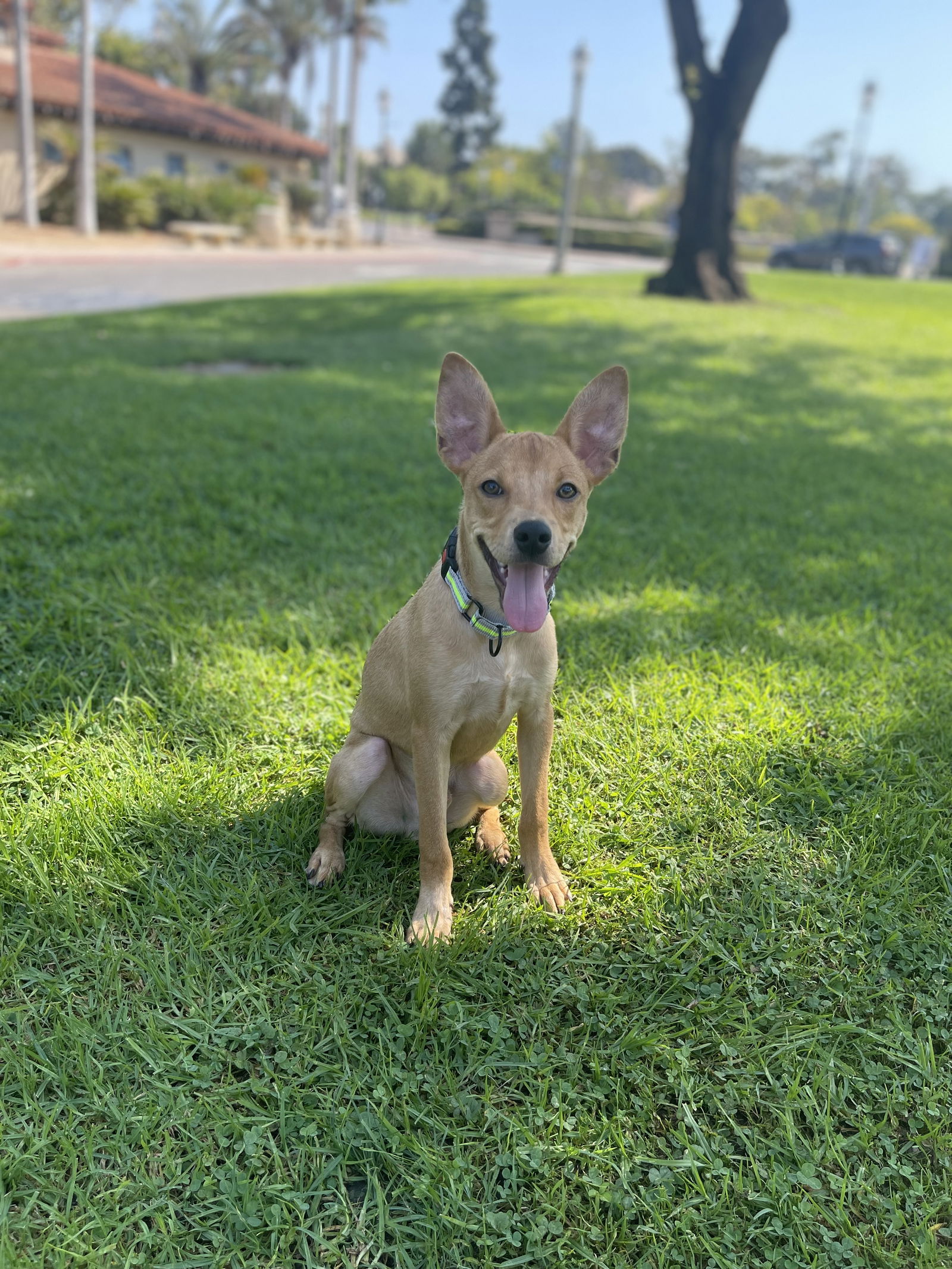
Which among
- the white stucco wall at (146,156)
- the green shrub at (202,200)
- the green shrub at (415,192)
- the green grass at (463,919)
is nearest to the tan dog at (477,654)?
the green grass at (463,919)

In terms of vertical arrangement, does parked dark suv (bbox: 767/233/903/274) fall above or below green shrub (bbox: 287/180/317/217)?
below

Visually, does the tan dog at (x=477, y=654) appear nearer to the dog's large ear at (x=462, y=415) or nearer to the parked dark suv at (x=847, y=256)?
the dog's large ear at (x=462, y=415)

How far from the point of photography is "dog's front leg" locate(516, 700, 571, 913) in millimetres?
2619

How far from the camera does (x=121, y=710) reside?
3359 mm

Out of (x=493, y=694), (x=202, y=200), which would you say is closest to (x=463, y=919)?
(x=493, y=694)

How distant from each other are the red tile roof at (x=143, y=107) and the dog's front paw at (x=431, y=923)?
34812 millimetres

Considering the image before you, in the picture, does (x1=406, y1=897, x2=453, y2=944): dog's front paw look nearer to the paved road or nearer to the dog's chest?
the dog's chest

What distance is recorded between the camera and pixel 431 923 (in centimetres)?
249

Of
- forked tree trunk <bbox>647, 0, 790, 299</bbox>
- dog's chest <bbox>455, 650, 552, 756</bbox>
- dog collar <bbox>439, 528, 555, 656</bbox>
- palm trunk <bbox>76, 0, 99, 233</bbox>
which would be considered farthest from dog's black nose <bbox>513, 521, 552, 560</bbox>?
palm trunk <bbox>76, 0, 99, 233</bbox>

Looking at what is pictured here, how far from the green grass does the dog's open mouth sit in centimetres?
92

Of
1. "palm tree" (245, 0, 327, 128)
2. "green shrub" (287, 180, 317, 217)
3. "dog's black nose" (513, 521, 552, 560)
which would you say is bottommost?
"dog's black nose" (513, 521, 552, 560)

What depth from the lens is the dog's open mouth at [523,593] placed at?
229 cm

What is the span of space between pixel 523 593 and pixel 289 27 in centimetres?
6324

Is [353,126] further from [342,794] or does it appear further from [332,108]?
[342,794]
